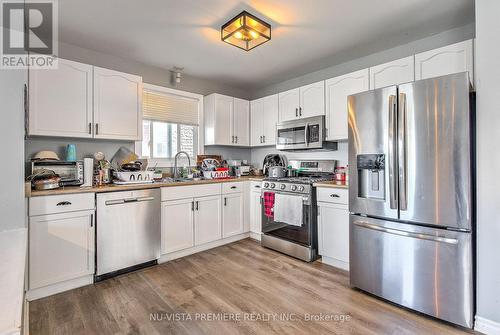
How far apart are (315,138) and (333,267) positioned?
5.13 feet

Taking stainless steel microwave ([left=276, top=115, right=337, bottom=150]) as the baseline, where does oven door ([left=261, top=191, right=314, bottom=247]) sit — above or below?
below

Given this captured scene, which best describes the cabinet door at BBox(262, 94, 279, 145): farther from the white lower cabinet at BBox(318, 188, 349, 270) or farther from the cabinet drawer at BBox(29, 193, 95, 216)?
the cabinet drawer at BBox(29, 193, 95, 216)

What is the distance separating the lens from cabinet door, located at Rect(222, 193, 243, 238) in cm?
332

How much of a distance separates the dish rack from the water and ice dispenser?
227cm

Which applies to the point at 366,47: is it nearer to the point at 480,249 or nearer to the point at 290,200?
the point at 290,200

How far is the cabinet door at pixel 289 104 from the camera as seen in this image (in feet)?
11.2

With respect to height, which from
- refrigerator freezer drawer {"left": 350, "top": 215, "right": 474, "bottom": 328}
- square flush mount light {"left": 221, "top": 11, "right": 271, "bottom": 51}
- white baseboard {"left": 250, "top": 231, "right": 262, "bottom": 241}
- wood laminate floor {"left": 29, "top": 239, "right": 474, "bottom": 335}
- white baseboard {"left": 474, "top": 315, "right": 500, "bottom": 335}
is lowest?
wood laminate floor {"left": 29, "top": 239, "right": 474, "bottom": 335}

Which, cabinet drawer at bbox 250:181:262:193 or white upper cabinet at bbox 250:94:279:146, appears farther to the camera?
white upper cabinet at bbox 250:94:279:146

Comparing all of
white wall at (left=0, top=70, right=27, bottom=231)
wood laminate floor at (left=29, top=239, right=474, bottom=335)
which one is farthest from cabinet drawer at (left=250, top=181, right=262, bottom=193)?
white wall at (left=0, top=70, right=27, bottom=231)

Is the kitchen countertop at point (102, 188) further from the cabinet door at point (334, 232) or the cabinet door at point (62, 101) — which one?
the cabinet door at point (334, 232)

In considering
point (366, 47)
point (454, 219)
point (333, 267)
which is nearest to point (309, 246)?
point (333, 267)

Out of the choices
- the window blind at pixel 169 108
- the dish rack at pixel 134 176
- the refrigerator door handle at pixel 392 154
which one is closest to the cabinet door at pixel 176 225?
the dish rack at pixel 134 176

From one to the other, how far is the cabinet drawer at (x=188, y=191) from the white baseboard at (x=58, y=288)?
1.01 metres

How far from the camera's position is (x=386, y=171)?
196 cm
